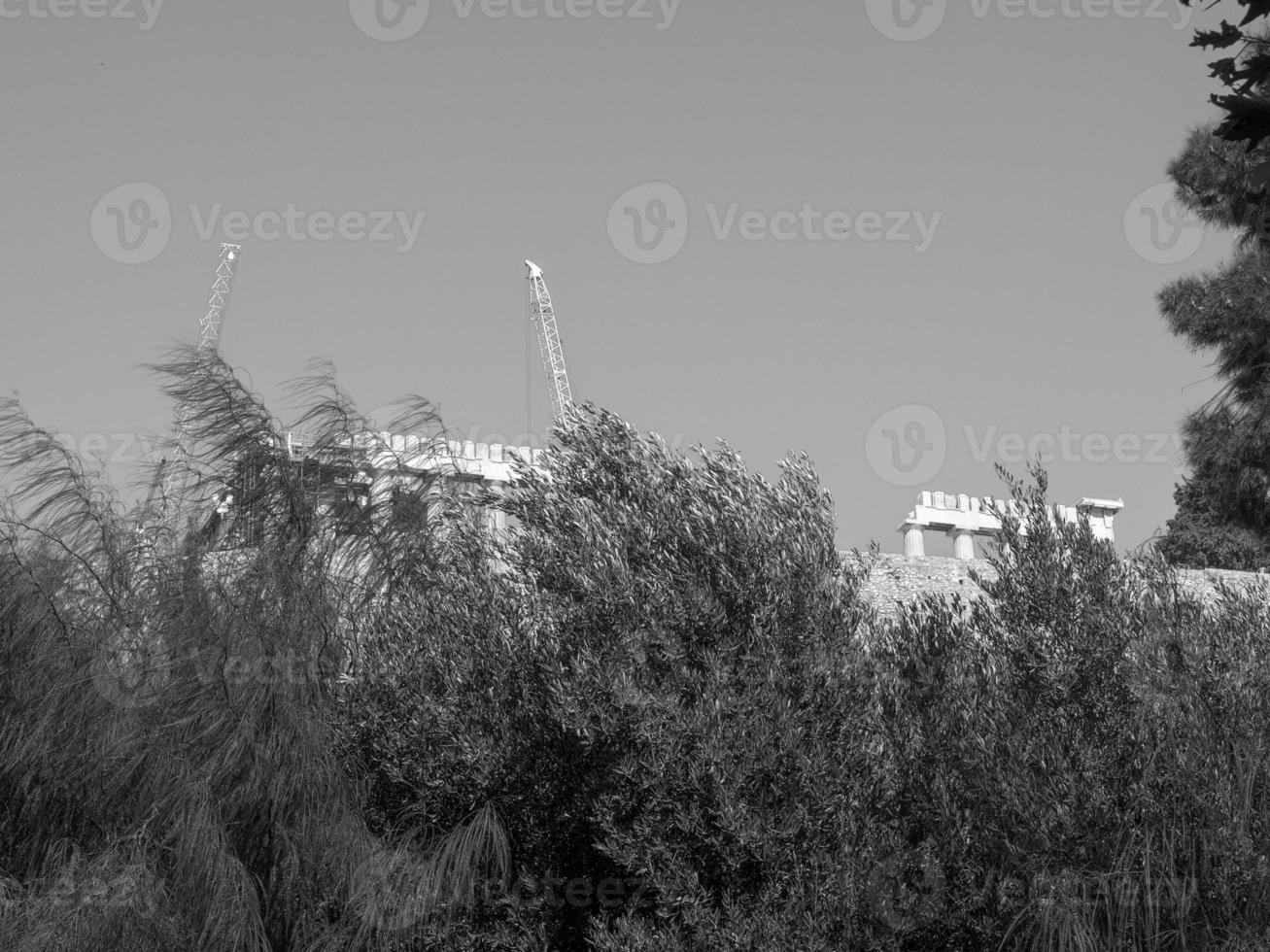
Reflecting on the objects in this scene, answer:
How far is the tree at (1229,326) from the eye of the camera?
1816 centimetres

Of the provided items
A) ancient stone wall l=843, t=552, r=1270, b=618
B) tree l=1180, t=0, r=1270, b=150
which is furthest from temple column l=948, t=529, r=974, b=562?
tree l=1180, t=0, r=1270, b=150

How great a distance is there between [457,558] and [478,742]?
173cm

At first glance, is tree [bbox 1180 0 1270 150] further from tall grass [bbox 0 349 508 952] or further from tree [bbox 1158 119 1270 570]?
tree [bbox 1158 119 1270 570]

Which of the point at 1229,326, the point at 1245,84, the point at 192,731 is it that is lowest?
the point at 192,731

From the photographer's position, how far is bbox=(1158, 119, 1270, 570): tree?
18156mm

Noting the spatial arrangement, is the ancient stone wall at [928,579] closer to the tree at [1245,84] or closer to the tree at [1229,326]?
the tree at [1229,326]

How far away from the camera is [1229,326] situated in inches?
729

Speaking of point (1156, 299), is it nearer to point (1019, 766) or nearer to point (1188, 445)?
point (1188, 445)

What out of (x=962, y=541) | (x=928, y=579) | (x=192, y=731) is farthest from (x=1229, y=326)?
(x=962, y=541)

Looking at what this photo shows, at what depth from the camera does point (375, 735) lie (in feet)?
37.0

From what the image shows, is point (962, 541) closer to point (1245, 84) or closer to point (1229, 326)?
point (1229, 326)

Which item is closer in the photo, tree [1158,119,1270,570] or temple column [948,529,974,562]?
tree [1158,119,1270,570]

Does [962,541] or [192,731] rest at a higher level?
[962,541]

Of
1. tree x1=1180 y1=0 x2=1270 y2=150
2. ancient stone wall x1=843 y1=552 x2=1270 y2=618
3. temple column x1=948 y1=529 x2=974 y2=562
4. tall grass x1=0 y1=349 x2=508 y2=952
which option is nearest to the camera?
tree x1=1180 y1=0 x2=1270 y2=150
